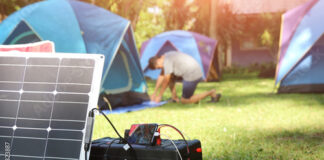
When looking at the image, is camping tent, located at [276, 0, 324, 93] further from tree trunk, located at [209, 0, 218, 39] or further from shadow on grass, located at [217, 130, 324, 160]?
tree trunk, located at [209, 0, 218, 39]

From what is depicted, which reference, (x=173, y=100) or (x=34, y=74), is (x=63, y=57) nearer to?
(x=34, y=74)

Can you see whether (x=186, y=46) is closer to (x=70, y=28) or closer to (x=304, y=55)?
(x=304, y=55)

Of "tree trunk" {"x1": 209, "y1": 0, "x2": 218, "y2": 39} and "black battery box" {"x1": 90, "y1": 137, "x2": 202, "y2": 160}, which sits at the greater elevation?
"black battery box" {"x1": 90, "y1": 137, "x2": 202, "y2": 160}

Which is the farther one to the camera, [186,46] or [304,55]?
[186,46]

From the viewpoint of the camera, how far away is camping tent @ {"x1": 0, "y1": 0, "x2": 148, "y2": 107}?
261 inches

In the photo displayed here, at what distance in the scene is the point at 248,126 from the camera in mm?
4883

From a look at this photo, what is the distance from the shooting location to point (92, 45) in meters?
6.81

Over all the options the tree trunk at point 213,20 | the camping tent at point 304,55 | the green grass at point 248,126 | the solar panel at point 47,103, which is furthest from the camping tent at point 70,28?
the tree trunk at point 213,20

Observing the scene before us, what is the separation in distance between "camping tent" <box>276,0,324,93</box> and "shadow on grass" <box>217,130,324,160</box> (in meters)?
4.69

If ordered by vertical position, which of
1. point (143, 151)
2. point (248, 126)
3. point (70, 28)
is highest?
point (70, 28)

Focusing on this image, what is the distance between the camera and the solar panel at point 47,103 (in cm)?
245

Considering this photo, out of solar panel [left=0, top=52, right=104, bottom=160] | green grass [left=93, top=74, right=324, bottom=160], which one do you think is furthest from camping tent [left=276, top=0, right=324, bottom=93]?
solar panel [left=0, top=52, right=104, bottom=160]

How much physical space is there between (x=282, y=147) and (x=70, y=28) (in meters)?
4.10

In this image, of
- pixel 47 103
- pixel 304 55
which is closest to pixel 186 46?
pixel 304 55
